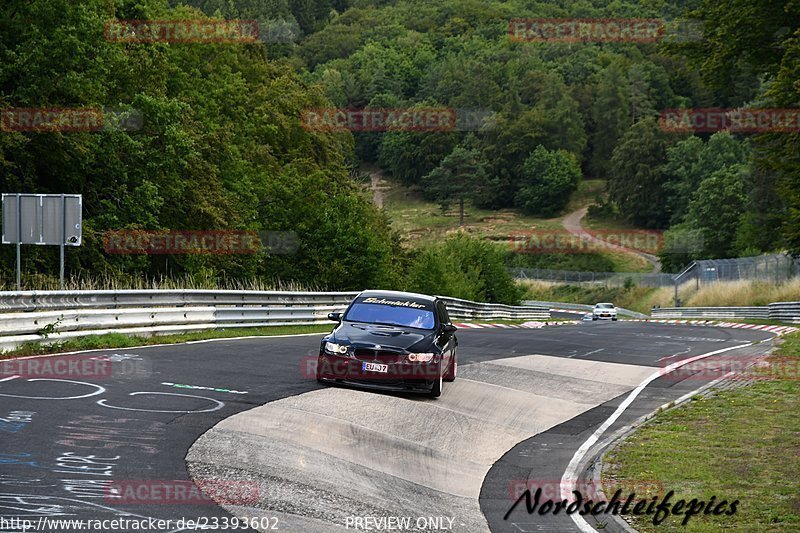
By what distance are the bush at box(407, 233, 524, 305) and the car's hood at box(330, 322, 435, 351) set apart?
42.0 m

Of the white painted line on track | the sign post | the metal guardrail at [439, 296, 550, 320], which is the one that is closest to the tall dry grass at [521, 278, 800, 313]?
the metal guardrail at [439, 296, 550, 320]

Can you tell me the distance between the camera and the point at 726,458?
1187 cm

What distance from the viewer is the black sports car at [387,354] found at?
14789mm

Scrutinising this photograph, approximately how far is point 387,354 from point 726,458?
5.09m

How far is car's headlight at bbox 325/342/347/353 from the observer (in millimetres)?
14945

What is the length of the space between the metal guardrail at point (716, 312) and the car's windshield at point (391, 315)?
126 ft

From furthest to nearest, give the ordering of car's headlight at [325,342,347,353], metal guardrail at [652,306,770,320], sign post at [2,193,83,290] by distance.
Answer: metal guardrail at [652,306,770,320]
sign post at [2,193,83,290]
car's headlight at [325,342,347,353]

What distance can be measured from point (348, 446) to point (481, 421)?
11.8 ft

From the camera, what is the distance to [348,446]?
11.2 metres

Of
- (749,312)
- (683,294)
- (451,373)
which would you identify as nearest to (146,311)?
(451,373)

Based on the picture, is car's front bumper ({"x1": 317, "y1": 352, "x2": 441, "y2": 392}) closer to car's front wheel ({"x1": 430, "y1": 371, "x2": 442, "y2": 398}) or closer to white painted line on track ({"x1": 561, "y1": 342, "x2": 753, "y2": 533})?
car's front wheel ({"x1": 430, "y1": 371, "x2": 442, "y2": 398})

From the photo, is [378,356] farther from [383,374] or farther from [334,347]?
[334,347]

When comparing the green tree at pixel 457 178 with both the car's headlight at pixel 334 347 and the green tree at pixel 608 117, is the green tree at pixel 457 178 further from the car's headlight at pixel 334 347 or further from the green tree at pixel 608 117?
the car's headlight at pixel 334 347

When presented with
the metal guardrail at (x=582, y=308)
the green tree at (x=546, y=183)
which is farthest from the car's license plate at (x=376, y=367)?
the green tree at (x=546, y=183)
